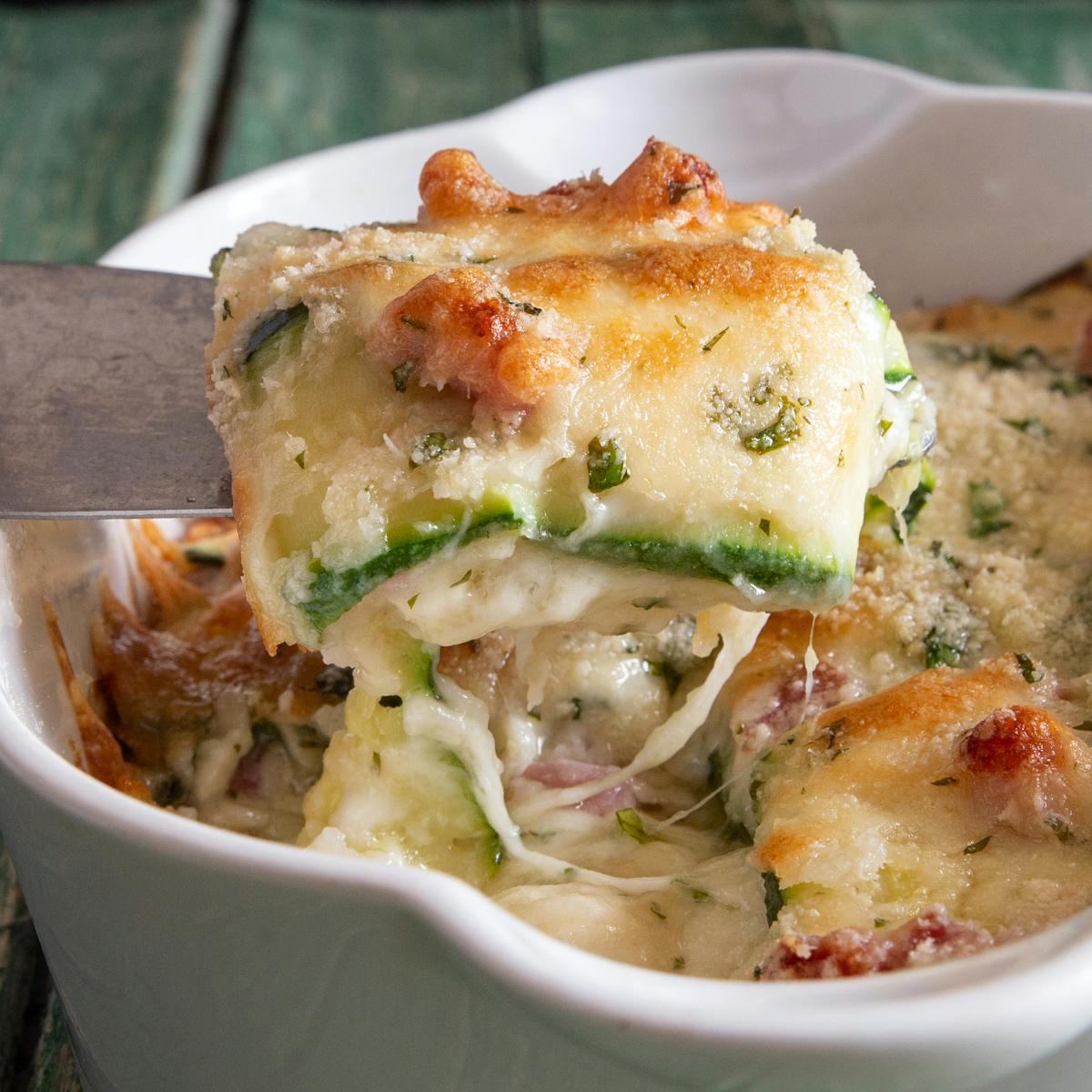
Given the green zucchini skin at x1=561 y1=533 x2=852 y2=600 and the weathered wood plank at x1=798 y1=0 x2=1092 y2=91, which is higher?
the green zucchini skin at x1=561 y1=533 x2=852 y2=600

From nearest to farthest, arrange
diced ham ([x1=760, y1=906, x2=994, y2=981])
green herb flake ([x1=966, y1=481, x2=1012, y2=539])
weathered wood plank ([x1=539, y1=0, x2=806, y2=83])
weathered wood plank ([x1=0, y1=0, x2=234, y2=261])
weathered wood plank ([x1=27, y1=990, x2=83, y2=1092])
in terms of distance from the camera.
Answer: diced ham ([x1=760, y1=906, x2=994, y2=981]) → weathered wood plank ([x1=27, y1=990, x2=83, y2=1092]) → green herb flake ([x1=966, y1=481, x2=1012, y2=539]) → weathered wood plank ([x1=0, y1=0, x2=234, y2=261]) → weathered wood plank ([x1=539, y1=0, x2=806, y2=83])

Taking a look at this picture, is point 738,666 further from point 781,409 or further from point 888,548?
point 781,409

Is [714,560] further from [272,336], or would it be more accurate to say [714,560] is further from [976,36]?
[976,36]

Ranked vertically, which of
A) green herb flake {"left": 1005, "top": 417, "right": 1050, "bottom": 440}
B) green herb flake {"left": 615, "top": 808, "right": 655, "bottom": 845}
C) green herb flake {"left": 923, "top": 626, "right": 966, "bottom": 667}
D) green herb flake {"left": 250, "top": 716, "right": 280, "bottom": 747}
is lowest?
green herb flake {"left": 250, "top": 716, "right": 280, "bottom": 747}

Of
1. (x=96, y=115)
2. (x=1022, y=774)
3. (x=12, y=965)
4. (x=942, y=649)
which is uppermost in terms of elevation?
(x=1022, y=774)

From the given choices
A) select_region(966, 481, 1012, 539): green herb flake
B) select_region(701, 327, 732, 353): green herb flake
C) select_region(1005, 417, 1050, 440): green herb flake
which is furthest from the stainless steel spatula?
select_region(1005, 417, 1050, 440): green herb flake

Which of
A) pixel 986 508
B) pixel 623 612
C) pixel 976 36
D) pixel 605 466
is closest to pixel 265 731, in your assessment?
pixel 623 612

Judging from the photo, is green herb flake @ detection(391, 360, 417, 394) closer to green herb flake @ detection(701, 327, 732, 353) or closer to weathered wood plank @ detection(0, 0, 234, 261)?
green herb flake @ detection(701, 327, 732, 353)
